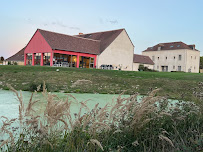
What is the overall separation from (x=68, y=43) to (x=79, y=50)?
185 centimetres

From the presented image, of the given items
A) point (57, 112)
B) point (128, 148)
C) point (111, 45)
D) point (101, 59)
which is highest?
point (111, 45)

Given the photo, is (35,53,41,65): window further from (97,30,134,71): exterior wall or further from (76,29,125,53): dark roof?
(76,29,125,53): dark roof

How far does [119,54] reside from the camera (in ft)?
118

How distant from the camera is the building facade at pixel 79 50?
30234 mm

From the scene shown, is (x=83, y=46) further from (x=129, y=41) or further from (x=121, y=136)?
(x=121, y=136)

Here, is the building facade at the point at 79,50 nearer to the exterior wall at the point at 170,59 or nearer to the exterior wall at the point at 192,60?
the exterior wall at the point at 170,59

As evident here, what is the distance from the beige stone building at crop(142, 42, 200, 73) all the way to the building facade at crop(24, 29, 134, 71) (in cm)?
2191

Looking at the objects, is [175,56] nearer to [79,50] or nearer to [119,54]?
[119,54]

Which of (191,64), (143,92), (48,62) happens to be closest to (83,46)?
(48,62)

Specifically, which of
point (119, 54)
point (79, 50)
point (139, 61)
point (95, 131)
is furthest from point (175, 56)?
point (95, 131)

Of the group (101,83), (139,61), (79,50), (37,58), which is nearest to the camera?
(101,83)

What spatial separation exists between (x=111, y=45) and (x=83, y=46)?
456cm

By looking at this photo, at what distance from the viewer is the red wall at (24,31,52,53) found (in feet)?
98.1

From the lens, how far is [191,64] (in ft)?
183
